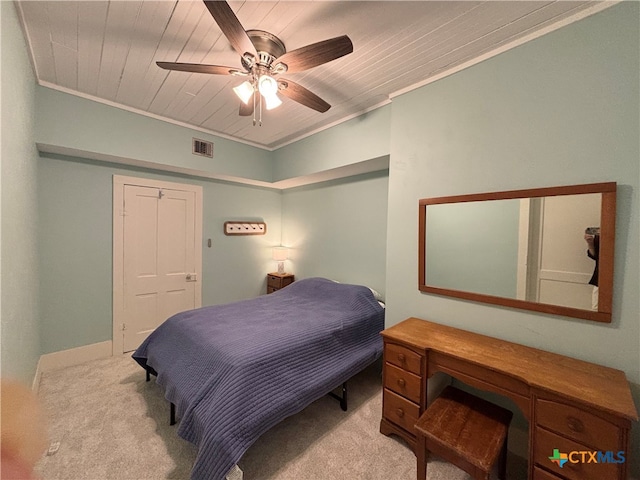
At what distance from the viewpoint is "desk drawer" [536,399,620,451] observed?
978mm

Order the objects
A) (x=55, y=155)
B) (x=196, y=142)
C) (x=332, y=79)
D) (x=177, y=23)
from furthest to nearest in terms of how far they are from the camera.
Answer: (x=196, y=142), (x=55, y=155), (x=332, y=79), (x=177, y=23)

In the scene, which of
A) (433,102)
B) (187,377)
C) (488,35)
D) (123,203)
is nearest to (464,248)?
(433,102)

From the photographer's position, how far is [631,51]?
48.3 inches

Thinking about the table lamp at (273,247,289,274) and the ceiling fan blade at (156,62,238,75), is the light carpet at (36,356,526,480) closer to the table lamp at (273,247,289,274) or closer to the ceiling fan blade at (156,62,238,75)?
the table lamp at (273,247,289,274)

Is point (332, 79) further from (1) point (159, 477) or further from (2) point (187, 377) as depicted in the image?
(1) point (159, 477)

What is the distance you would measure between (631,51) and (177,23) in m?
2.44

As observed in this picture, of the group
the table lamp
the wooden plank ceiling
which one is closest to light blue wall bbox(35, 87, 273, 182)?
the wooden plank ceiling

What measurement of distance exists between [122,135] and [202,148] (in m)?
0.77

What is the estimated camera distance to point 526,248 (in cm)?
155

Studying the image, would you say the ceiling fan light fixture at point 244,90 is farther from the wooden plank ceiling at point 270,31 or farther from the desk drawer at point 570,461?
the desk drawer at point 570,461

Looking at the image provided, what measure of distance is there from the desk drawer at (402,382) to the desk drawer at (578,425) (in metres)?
0.59

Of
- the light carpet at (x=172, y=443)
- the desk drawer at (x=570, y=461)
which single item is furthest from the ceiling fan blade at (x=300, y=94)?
the light carpet at (x=172, y=443)

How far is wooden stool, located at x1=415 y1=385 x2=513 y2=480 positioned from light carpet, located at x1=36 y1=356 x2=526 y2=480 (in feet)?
1.19

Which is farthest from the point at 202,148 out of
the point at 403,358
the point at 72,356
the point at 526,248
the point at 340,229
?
the point at 526,248
